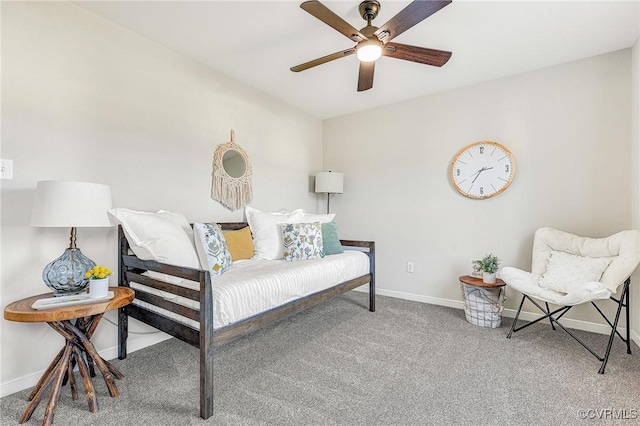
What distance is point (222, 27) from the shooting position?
7.35 ft

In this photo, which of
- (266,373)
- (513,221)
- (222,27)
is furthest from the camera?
(513,221)

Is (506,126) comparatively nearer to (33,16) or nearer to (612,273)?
(612,273)

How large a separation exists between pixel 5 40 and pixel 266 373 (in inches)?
98.7

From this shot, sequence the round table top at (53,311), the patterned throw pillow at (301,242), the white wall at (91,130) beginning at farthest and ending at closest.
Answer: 1. the patterned throw pillow at (301,242)
2. the white wall at (91,130)
3. the round table top at (53,311)

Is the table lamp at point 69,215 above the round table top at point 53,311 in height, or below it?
above

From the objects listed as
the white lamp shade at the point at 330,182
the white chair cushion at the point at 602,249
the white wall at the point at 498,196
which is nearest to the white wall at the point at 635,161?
the white wall at the point at 498,196

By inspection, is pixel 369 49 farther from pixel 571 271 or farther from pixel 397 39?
pixel 571 271

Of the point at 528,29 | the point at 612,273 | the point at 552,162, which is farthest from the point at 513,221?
the point at 528,29

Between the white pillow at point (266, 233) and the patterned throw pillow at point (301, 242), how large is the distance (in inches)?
3.4

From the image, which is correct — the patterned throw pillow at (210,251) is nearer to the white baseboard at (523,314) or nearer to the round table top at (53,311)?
the round table top at (53,311)

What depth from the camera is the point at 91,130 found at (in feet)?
6.76

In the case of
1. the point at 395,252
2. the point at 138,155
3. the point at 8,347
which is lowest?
the point at 8,347

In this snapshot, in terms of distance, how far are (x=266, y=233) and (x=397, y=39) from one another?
2038mm

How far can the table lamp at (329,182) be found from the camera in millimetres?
3852
